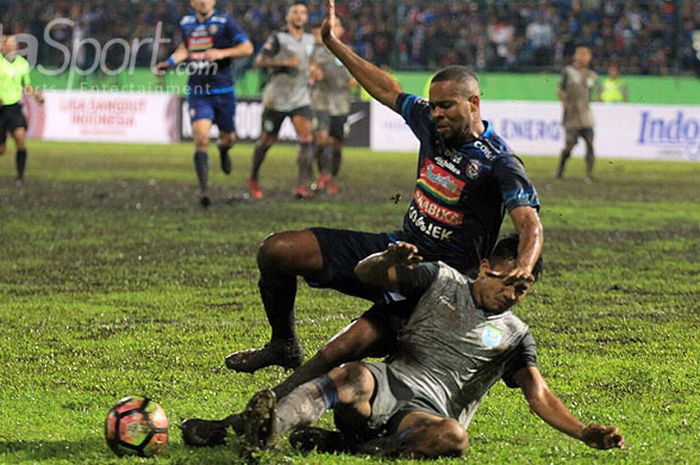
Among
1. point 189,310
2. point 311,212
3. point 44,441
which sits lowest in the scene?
point 311,212

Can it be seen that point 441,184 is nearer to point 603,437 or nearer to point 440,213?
point 440,213

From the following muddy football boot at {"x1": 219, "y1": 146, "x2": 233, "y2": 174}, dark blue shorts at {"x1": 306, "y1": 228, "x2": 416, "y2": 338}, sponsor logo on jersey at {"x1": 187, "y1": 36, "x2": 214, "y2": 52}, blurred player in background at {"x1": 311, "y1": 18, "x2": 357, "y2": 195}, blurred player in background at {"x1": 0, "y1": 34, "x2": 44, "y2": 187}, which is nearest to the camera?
dark blue shorts at {"x1": 306, "y1": 228, "x2": 416, "y2": 338}

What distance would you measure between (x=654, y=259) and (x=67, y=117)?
25.2 m

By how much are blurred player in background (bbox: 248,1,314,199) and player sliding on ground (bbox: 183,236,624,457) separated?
12273 mm

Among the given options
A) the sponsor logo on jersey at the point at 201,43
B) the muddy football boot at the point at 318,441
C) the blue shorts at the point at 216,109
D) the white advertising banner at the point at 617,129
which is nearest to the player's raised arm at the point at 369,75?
the muddy football boot at the point at 318,441

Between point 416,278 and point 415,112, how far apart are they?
110cm

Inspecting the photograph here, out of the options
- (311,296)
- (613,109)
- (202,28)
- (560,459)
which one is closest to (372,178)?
(202,28)

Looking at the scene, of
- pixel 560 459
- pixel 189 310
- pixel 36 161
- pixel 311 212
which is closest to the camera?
pixel 560 459

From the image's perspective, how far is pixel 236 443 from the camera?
4.96 metres

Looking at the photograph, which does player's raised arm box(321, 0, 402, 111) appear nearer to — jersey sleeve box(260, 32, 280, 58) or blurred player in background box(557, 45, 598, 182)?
jersey sleeve box(260, 32, 280, 58)

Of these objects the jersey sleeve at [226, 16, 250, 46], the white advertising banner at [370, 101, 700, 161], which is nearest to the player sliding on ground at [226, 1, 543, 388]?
the jersey sleeve at [226, 16, 250, 46]

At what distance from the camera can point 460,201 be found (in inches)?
228

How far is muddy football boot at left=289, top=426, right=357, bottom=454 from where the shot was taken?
533 cm

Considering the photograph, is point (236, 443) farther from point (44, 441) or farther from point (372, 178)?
point (372, 178)
